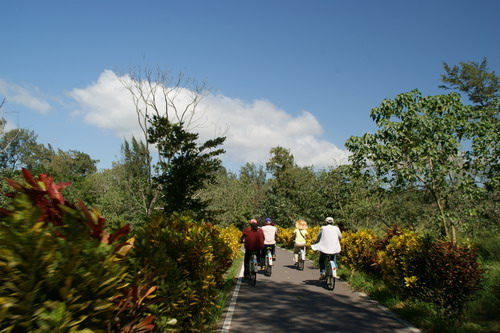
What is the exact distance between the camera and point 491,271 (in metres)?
9.88

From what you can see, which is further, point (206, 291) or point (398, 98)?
point (398, 98)

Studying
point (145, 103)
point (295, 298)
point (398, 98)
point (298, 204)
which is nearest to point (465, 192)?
point (398, 98)

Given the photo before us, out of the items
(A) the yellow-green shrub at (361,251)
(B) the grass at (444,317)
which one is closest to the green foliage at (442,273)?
(B) the grass at (444,317)

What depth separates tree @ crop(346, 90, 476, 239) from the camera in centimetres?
1098

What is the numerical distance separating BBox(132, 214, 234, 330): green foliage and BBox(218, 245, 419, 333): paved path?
0.80 m

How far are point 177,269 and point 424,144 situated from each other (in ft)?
28.2

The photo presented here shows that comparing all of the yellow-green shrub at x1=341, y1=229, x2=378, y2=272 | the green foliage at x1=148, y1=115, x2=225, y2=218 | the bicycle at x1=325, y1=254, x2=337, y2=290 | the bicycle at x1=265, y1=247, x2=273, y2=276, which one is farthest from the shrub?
the green foliage at x1=148, y1=115, x2=225, y2=218

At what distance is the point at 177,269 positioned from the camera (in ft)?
17.2

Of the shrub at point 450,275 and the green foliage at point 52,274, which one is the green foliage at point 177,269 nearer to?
the green foliage at point 52,274

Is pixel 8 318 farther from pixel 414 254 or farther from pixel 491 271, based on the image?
pixel 491 271

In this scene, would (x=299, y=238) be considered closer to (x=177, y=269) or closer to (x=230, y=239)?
(x=230, y=239)

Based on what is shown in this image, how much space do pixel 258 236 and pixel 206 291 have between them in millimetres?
5199

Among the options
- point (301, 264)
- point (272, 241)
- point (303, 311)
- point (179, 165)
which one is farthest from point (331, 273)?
point (179, 165)

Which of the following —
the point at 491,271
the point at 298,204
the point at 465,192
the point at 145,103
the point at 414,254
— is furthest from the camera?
the point at 298,204
